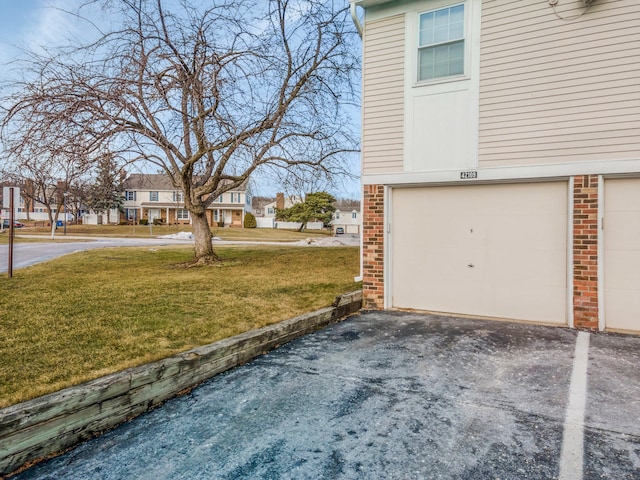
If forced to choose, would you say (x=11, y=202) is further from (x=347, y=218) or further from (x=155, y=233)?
(x=347, y=218)

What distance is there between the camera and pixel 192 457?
2.58 meters

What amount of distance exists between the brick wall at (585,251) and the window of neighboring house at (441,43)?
8.37 feet

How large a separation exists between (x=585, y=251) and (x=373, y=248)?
10.1 ft

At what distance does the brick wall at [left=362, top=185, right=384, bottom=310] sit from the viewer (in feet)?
22.5

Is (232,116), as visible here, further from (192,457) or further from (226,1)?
(192,457)

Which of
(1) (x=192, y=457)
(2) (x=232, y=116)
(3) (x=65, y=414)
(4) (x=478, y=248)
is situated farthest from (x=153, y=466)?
(2) (x=232, y=116)

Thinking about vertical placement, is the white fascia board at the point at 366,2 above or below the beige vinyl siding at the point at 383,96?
above

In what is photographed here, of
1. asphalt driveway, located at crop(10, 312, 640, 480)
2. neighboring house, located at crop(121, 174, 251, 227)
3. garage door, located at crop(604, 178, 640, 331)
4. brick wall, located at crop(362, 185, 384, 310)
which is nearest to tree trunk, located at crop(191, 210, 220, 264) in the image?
brick wall, located at crop(362, 185, 384, 310)

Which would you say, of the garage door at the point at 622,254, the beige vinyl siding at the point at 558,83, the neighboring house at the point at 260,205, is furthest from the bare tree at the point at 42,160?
the neighboring house at the point at 260,205

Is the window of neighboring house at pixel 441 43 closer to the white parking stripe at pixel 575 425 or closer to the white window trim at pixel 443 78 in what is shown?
the white window trim at pixel 443 78

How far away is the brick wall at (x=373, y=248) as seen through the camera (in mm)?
6871

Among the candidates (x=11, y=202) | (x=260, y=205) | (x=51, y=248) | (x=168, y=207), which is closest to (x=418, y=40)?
(x=11, y=202)

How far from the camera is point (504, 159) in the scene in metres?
6.00

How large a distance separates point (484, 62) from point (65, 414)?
6.72 metres
